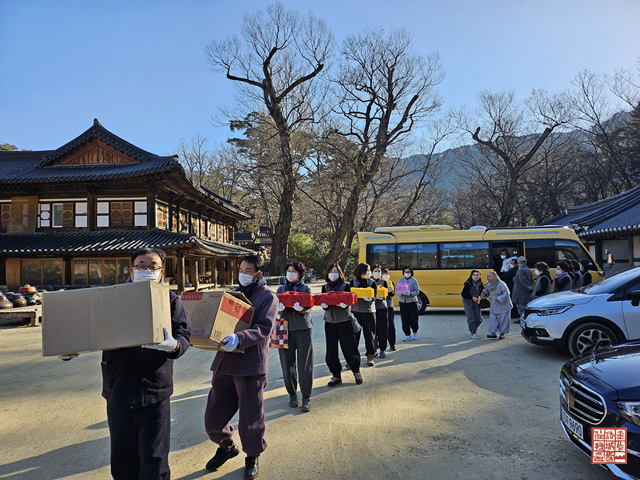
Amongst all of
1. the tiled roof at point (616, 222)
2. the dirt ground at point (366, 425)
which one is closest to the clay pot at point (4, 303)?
the dirt ground at point (366, 425)

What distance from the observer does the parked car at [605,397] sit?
2678mm

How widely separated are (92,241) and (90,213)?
185 cm

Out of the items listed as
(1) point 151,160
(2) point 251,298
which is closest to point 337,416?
(2) point 251,298

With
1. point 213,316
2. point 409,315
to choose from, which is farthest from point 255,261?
point 409,315

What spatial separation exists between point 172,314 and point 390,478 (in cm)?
216

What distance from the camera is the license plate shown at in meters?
3.08

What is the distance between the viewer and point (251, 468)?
324 cm

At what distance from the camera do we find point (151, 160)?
2042cm

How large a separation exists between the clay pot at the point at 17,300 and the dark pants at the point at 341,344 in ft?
42.9

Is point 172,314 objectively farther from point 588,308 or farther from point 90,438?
point 588,308

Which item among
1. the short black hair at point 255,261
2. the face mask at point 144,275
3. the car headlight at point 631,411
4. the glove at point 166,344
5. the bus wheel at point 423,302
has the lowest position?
the bus wheel at point 423,302

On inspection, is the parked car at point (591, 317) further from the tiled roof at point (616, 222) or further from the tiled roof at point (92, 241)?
the tiled roof at point (92, 241)

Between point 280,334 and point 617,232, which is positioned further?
point 617,232

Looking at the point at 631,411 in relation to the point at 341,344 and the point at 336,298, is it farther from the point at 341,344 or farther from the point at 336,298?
the point at 341,344
